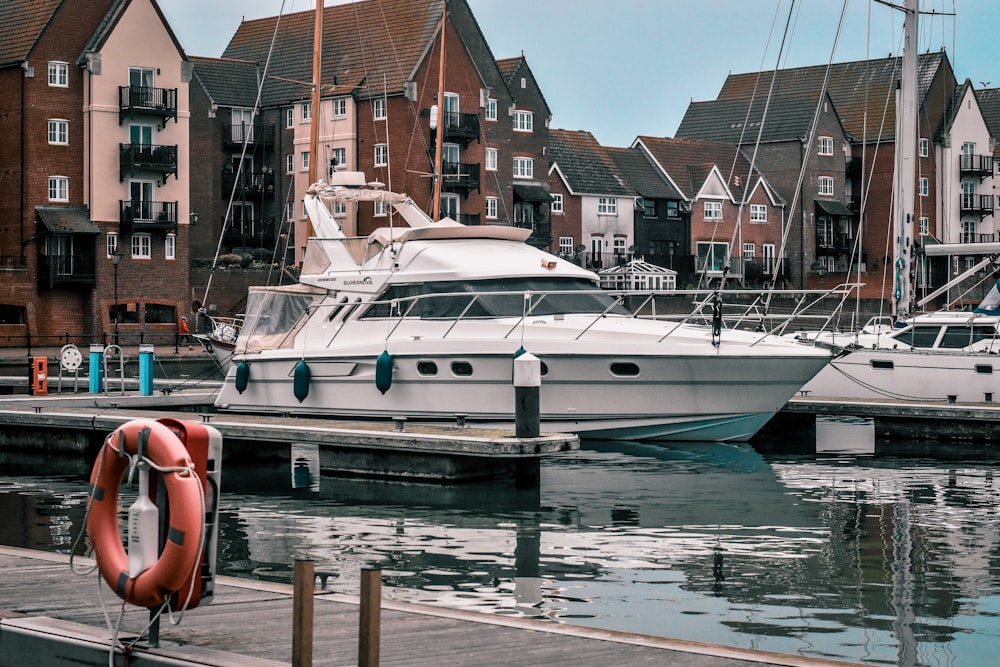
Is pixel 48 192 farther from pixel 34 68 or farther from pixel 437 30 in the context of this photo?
pixel 437 30

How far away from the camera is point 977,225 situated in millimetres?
79625

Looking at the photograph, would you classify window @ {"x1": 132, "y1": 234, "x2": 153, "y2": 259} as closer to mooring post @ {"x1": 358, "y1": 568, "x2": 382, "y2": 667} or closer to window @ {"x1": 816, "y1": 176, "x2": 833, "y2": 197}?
window @ {"x1": 816, "y1": 176, "x2": 833, "y2": 197}

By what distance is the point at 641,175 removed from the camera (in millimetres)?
72125

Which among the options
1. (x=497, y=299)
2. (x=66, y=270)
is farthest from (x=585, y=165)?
(x=497, y=299)

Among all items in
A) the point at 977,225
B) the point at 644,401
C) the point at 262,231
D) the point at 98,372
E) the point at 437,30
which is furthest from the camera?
the point at 977,225

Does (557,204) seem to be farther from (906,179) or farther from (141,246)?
(906,179)

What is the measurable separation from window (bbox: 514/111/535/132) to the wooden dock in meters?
57.2

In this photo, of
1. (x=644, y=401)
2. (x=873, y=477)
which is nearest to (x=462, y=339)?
(x=644, y=401)

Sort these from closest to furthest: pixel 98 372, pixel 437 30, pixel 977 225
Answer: pixel 98 372, pixel 437 30, pixel 977 225

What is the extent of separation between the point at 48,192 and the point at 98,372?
2423cm

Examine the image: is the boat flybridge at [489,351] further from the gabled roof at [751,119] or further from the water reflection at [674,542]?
the gabled roof at [751,119]

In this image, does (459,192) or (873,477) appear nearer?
(873,477)

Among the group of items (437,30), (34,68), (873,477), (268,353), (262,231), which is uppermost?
(437,30)

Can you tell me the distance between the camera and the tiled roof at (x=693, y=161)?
73000 mm
